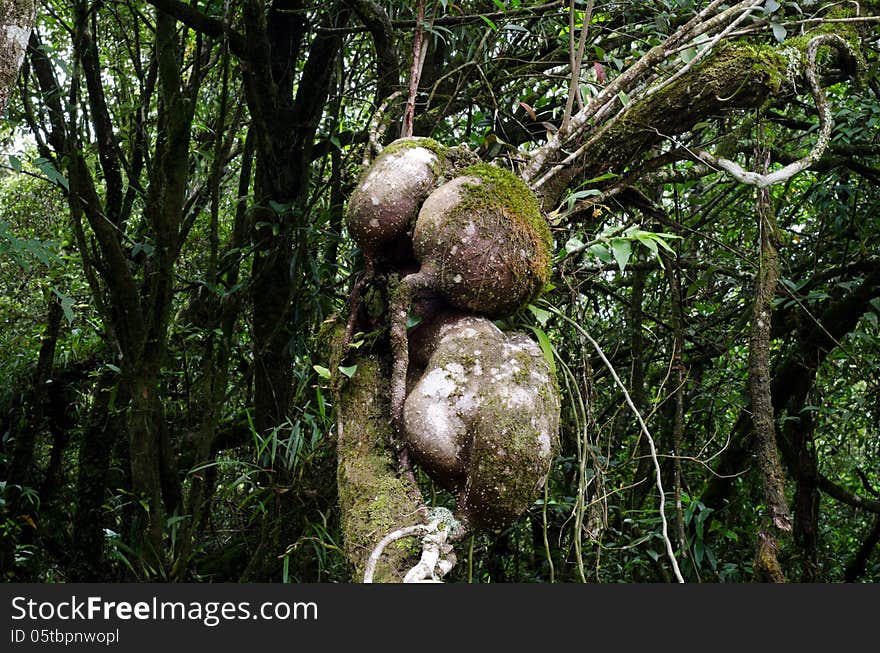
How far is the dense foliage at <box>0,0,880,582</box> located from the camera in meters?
1.55

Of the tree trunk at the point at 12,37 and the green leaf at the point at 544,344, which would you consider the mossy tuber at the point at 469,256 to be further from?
the tree trunk at the point at 12,37

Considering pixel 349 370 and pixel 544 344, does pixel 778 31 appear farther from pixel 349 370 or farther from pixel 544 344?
pixel 349 370

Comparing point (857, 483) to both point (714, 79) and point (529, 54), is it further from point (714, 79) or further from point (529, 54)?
point (714, 79)

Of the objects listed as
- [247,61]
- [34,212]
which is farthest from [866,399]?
[34,212]

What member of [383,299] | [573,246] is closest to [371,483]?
[383,299]

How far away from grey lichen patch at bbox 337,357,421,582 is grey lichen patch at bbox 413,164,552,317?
0.63ft

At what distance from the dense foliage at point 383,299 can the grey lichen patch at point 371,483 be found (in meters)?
0.04

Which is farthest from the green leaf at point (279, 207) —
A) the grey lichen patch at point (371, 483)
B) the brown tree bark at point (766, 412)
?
the brown tree bark at point (766, 412)

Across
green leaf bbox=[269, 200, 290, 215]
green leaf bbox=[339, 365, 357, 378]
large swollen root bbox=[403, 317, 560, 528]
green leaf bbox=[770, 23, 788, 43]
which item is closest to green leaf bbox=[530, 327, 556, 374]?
large swollen root bbox=[403, 317, 560, 528]

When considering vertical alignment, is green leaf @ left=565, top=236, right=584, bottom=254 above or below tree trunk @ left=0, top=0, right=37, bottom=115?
below

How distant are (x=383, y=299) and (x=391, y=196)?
0.53ft

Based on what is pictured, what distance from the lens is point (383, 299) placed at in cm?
122

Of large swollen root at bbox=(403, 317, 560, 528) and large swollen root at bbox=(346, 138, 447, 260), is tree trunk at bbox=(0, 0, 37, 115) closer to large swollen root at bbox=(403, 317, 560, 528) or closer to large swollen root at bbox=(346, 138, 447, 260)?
large swollen root at bbox=(346, 138, 447, 260)

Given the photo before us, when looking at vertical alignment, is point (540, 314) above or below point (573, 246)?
below
